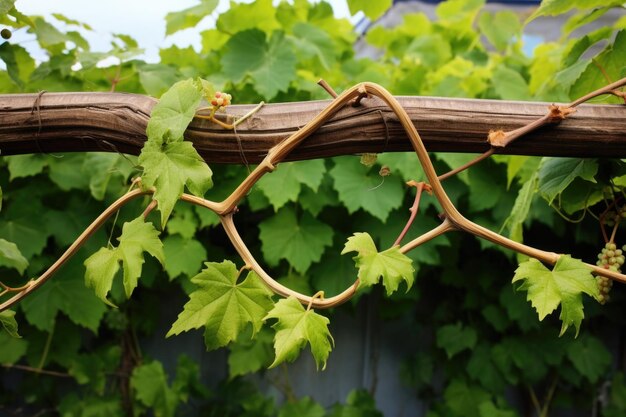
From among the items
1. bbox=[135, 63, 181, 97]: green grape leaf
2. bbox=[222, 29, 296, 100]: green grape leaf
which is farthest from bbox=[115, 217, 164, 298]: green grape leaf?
bbox=[222, 29, 296, 100]: green grape leaf

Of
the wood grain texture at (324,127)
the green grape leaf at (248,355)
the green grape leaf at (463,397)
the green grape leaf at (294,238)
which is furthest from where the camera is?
the green grape leaf at (463,397)

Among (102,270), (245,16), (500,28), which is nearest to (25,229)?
(245,16)

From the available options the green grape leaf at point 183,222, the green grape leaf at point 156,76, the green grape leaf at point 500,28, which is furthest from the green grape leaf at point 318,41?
the green grape leaf at point 500,28

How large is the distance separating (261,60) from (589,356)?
5.26ft

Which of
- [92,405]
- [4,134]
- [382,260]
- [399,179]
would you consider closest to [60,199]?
[92,405]

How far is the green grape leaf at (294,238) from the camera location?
6.76 ft

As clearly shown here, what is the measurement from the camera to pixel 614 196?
1.15 metres

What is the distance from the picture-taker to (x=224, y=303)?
0.84m

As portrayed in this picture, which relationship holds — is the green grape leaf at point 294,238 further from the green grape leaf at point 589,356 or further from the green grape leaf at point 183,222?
Result: the green grape leaf at point 589,356

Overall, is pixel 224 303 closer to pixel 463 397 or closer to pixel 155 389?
pixel 155 389

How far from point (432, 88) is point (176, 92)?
152cm

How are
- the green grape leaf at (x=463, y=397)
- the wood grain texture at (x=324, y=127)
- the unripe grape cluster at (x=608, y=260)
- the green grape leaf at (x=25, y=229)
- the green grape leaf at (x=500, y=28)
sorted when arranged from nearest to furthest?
the wood grain texture at (x=324, y=127) < the unripe grape cluster at (x=608, y=260) < the green grape leaf at (x=25, y=229) < the green grape leaf at (x=463, y=397) < the green grape leaf at (x=500, y=28)

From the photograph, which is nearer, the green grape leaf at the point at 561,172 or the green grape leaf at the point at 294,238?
the green grape leaf at the point at 561,172

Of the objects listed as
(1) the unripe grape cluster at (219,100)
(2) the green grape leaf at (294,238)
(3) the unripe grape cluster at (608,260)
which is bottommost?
(2) the green grape leaf at (294,238)
